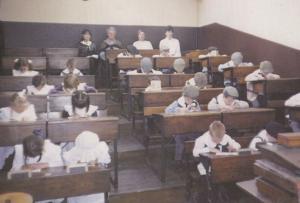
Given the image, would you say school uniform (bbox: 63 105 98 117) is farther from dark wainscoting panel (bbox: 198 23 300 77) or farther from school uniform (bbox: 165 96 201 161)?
dark wainscoting panel (bbox: 198 23 300 77)

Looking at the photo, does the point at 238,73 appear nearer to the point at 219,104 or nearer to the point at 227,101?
the point at 219,104

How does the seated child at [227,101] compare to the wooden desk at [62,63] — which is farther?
the wooden desk at [62,63]

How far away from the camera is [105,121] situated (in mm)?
3846

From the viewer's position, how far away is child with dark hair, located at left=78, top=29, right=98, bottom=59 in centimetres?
816

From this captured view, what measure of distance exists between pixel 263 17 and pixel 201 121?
3623mm

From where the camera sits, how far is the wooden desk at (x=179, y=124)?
4113mm

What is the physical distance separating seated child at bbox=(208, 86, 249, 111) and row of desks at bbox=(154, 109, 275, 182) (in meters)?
0.23

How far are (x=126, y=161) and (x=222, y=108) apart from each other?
4.58 feet

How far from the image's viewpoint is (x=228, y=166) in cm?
330

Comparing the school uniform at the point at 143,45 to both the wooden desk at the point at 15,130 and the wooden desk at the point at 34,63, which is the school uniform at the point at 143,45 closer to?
the wooden desk at the point at 34,63

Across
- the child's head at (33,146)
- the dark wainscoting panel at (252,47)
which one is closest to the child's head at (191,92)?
the child's head at (33,146)

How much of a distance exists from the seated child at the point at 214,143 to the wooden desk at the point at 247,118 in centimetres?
58

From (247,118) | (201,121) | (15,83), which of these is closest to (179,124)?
(201,121)

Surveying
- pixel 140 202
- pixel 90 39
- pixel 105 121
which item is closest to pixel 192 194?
pixel 140 202
